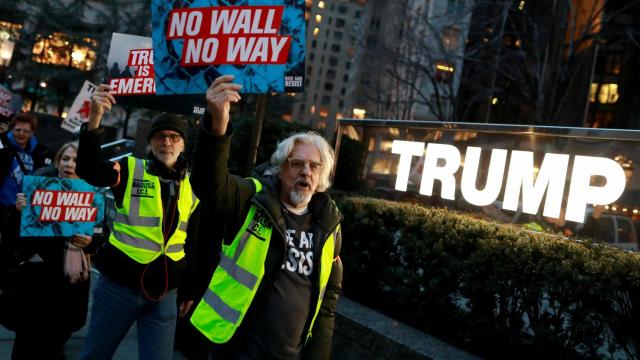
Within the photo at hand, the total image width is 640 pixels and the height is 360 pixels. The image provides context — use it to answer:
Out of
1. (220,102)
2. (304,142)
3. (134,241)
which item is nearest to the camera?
(220,102)

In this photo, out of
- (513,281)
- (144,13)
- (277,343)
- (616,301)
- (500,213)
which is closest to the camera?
(277,343)

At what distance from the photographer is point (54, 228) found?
450 centimetres

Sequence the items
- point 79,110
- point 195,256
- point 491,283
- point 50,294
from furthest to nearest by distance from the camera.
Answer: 1. point 79,110
2. point 50,294
3. point 491,283
4. point 195,256

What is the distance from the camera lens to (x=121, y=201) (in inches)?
146

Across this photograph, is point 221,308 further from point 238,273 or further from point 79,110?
point 79,110

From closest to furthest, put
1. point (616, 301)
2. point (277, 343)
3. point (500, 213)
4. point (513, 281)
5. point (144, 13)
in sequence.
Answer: point (277, 343) < point (616, 301) < point (513, 281) < point (500, 213) < point (144, 13)

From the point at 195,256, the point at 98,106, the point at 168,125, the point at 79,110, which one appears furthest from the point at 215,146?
the point at 79,110

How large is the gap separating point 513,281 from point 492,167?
4.90ft

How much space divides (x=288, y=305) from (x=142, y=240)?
1.44 metres

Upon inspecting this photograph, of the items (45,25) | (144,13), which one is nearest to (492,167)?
(144,13)

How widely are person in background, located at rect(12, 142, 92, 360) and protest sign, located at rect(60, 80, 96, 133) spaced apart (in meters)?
3.32

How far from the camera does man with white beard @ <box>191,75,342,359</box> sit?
2.54 m

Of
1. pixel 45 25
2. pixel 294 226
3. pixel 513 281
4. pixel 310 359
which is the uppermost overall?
pixel 45 25

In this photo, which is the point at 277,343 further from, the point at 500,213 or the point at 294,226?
the point at 500,213
